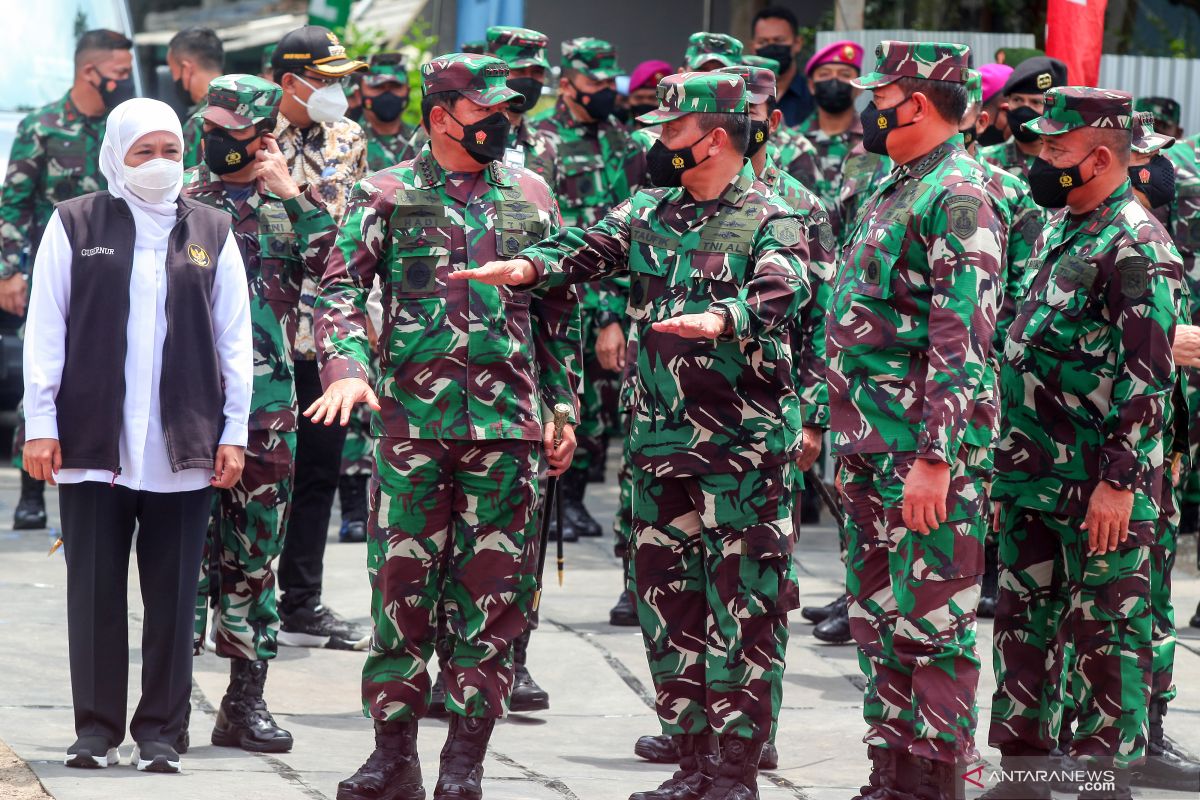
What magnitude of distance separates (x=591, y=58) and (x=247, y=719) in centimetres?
464

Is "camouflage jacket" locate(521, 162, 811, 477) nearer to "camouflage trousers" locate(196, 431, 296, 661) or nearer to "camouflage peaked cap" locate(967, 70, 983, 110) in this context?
"camouflage peaked cap" locate(967, 70, 983, 110)

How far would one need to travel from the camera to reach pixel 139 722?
548 centimetres

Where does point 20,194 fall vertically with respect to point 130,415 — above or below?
above

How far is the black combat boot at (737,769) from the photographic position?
17.2 feet

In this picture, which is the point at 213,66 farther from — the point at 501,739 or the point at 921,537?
the point at 921,537

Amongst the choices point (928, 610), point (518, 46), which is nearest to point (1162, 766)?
point (928, 610)

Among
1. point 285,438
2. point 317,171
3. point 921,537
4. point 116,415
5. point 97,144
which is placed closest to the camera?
point 921,537

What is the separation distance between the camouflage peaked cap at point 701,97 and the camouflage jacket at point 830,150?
3724 mm

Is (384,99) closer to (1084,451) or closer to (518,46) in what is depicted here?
(518,46)

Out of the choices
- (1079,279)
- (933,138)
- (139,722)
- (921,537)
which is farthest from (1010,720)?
(139,722)

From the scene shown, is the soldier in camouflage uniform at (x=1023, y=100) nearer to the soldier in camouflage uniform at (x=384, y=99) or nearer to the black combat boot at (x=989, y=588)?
the black combat boot at (x=989, y=588)

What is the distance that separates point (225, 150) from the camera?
6.14 metres

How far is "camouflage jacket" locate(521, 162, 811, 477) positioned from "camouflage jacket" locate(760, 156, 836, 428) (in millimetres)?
415

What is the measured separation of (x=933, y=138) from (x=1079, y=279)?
59cm
